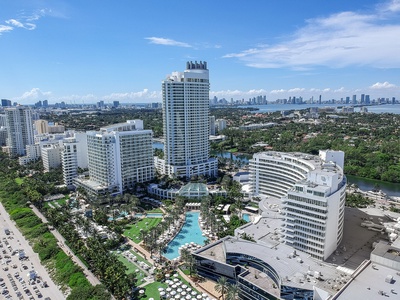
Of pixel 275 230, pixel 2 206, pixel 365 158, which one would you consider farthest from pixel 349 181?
pixel 2 206

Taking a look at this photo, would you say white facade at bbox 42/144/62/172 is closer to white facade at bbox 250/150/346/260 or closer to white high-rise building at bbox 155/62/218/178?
white high-rise building at bbox 155/62/218/178

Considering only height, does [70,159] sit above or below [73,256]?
above

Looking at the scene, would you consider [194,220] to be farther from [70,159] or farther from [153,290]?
[70,159]

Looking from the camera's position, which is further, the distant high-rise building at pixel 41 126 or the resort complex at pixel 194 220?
the distant high-rise building at pixel 41 126

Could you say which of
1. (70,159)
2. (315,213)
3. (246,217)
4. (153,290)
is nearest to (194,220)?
(246,217)

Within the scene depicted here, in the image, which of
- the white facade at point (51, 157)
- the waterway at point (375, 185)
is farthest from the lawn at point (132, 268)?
the waterway at point (375, 185)

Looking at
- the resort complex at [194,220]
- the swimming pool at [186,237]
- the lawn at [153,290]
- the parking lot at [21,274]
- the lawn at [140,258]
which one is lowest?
the parking lot at [21,274]

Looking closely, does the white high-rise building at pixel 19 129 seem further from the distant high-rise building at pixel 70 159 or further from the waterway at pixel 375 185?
the waterway at pixel 375 185
